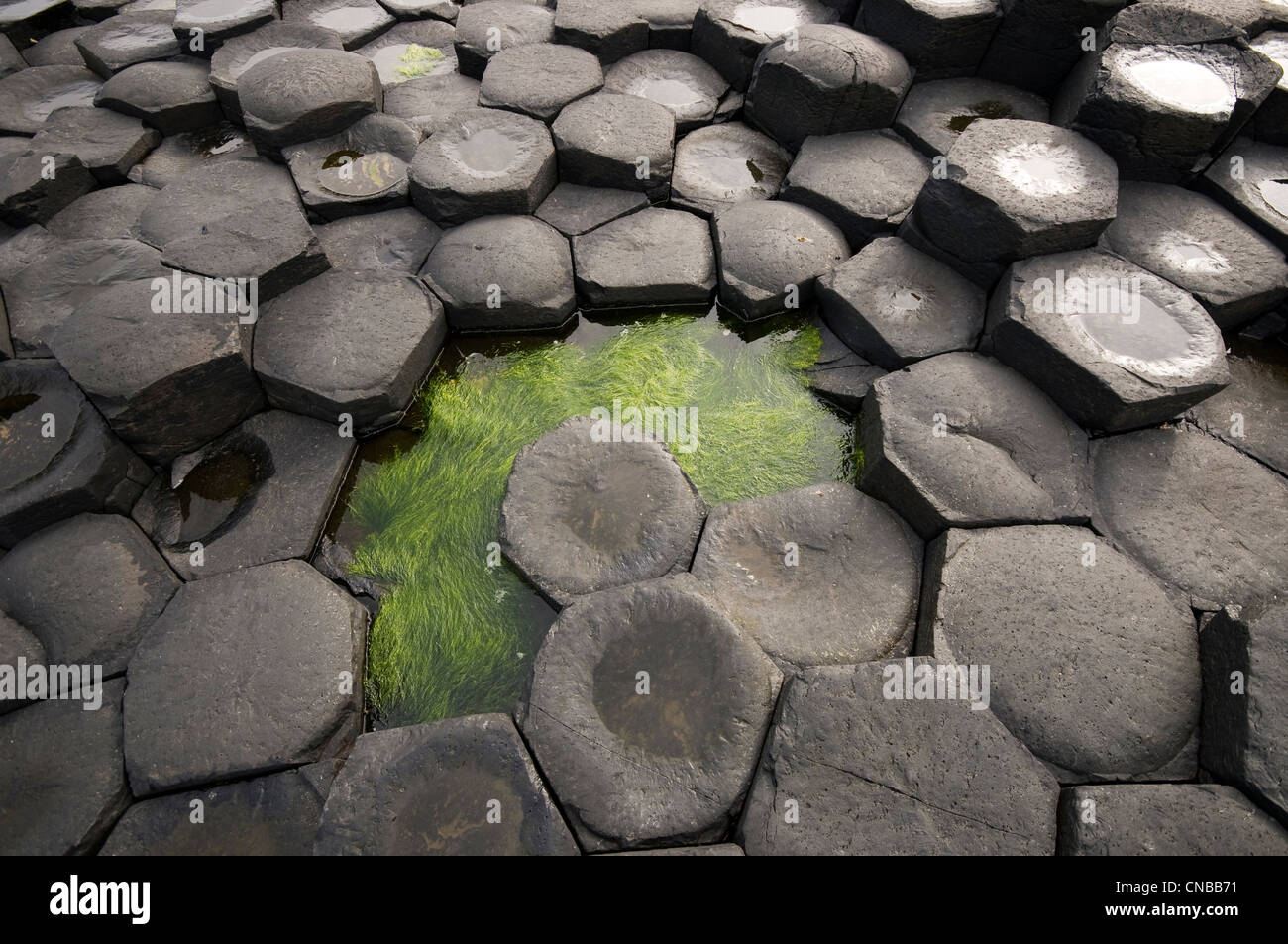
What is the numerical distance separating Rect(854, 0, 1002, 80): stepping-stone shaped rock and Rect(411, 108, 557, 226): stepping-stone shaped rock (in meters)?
2.19

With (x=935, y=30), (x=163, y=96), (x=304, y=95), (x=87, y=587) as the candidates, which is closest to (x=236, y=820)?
(x=87, y=587)

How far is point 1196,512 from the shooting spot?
2789 mm

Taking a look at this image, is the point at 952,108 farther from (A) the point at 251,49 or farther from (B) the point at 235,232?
(A) the point at 251,49

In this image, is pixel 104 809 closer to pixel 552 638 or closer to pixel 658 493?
pixel 552 638

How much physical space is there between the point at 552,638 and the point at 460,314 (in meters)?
1.98

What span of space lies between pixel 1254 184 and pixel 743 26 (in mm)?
3061

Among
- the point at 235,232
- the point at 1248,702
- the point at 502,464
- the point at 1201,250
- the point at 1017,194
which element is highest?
the point at 1017,194

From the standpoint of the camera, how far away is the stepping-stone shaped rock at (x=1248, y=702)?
2.07 meters

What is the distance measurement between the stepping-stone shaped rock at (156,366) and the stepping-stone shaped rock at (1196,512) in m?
3.77

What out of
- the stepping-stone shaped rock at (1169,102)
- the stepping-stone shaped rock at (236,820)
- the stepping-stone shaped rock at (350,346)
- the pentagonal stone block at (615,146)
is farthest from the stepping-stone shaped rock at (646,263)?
the stepping-stone shaped rock at (236,820)

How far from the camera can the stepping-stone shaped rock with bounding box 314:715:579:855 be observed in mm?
2127

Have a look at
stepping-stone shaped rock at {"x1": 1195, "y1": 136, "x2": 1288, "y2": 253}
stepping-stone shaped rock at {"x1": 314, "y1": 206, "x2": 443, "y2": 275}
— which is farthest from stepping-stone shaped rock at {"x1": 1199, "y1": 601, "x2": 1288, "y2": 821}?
stepping-stone shaped rock at {"x1": 314, "y1": 206, "x2": 443, "y2": 275}

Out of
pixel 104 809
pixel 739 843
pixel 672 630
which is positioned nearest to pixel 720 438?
pixel 672 630

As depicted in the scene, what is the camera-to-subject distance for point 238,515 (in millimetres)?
2980
